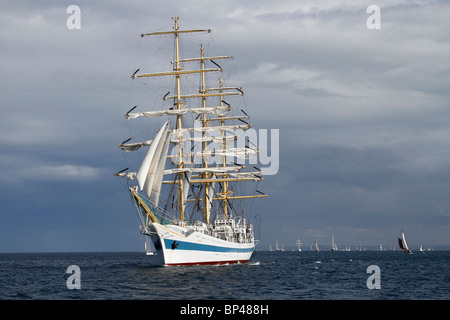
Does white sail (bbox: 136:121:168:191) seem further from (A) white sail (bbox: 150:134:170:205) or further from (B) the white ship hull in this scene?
(B) the white ship hull

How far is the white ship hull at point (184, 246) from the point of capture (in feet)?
219

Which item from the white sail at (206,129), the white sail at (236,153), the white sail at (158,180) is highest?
the white sail at (206,129)

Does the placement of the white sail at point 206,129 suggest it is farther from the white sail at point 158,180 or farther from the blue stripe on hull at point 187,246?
the blue stripe on hull at point 187,246

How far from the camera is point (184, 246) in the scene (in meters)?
68.1

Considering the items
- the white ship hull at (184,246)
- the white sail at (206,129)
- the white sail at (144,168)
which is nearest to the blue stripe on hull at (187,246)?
the white ship hull at (184,246)

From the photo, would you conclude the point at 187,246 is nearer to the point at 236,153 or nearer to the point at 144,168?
the point at 144,168

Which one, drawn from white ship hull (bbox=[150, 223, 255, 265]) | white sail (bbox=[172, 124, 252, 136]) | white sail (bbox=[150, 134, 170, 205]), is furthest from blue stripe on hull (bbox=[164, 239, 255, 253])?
white sail (bbox=[172, 124, 252, 136])

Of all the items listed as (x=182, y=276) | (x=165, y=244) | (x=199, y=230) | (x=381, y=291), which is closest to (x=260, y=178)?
(x=199, y=230)

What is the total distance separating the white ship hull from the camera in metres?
66.9

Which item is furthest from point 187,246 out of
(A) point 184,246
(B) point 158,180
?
(B) point 158,180

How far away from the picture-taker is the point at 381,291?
48219 mm
